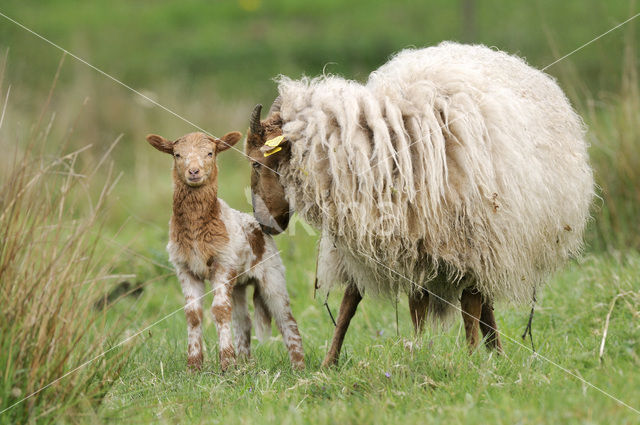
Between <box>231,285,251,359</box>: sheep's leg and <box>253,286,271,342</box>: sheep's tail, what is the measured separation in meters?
0.06

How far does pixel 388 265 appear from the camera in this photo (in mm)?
4371

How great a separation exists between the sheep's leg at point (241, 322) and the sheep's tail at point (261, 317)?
0.19ft

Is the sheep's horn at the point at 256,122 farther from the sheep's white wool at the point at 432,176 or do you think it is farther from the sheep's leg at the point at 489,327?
the sheep's leg at the point at 489,327

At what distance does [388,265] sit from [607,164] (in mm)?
3794

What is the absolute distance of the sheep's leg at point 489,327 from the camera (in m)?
5.00

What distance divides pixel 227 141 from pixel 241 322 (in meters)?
1.12

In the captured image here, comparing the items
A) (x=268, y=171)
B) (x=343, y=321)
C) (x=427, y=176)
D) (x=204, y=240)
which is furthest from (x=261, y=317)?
(x=427, y=176)

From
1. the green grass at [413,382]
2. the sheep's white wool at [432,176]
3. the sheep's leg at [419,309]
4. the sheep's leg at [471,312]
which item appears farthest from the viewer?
the sheep's leg at [419,309]

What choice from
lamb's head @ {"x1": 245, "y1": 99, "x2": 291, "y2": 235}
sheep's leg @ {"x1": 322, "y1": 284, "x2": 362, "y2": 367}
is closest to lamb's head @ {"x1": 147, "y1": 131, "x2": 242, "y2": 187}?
lamb's head @ {"x1": 245, "y1": 99, "x2": 291, "y2": 235}

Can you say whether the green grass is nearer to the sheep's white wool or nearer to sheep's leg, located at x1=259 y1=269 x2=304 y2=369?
sheep's leg, located at x1=259 y1=269 x2=304 y2=369

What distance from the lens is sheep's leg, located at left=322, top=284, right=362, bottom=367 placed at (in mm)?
4824

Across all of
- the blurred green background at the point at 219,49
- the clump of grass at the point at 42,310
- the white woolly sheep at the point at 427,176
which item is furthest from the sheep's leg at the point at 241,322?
the blurred green background at the point at 219,49

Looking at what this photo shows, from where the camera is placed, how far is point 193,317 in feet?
14.6

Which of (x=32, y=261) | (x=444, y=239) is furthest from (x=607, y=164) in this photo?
(x=32, y=261)
